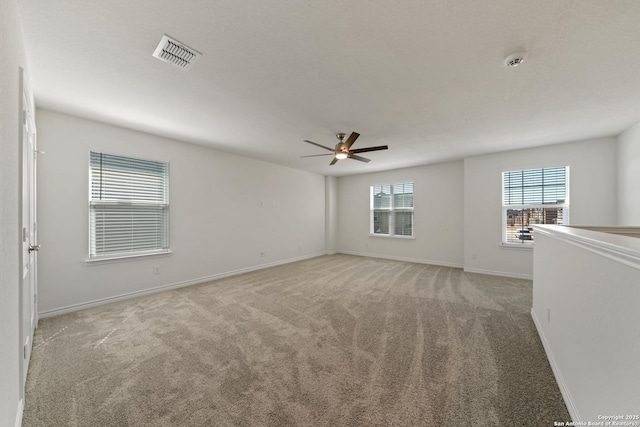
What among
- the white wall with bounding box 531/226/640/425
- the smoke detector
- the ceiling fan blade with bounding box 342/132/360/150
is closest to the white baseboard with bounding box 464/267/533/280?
the white wall with bounding box 531/226/640/425

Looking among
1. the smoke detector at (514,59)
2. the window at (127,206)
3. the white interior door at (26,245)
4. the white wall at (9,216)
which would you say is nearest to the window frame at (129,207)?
the window at (127,206)

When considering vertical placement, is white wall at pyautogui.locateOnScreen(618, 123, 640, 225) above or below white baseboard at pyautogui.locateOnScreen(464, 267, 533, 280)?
above

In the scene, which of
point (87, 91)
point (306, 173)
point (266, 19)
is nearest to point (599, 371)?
point (266, 19)

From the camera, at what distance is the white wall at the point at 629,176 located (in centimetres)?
333

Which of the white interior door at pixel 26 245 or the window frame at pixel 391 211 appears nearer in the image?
the white interior door at pixel 26 245

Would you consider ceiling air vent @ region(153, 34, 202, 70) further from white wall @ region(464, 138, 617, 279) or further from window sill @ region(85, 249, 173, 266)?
white wall @ region(464, 138, 617, 279)

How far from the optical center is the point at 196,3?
147 cm

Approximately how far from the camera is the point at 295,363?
2.02m

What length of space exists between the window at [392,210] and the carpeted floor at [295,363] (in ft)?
10.4

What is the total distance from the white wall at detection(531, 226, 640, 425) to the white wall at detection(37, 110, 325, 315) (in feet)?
15.7

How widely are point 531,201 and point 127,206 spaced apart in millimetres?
7070

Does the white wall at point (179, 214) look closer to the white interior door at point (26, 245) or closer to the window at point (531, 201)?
the white interior door at point (26, 245)

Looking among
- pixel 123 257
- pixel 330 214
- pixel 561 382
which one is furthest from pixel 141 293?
pixel 330 214

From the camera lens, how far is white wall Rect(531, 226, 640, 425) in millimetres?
894
